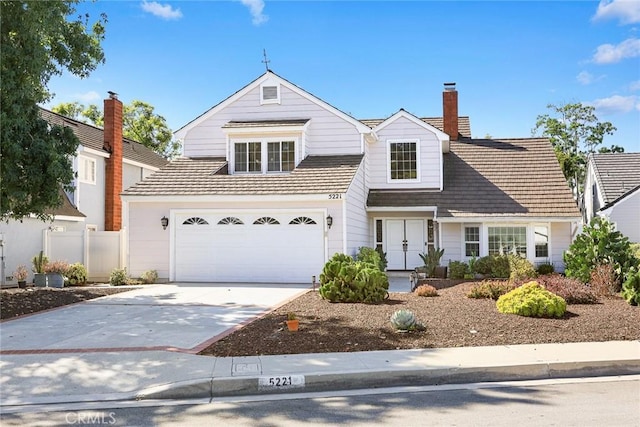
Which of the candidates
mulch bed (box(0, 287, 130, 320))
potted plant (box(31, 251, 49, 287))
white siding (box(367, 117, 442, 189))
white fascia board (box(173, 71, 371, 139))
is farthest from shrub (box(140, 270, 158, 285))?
white siding (box(367, 117, 442, 189))

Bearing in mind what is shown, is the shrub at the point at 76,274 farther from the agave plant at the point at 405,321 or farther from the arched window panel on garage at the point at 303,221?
the agave plant at the point at 405,321

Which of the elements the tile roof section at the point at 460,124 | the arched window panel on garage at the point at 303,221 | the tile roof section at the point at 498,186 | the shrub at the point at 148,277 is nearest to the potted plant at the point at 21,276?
the shrub at the point at 148,277

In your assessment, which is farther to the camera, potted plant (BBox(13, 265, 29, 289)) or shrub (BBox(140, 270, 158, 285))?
shrub (BBox(140, 270, 158, 285))

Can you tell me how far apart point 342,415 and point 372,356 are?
2166mm

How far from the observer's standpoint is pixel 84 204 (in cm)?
2366

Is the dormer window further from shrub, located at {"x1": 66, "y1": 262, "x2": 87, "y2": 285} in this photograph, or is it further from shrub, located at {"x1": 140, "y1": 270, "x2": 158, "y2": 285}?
shrub, located at {"x1": 66, "y1": 262, "x2": 87, "y2": 285}

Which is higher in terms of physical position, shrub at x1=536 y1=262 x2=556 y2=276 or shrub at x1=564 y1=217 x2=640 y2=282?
shrub at x1=564 y1=217 x2=640 y2=282

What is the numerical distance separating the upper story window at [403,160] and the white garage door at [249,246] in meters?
5.57

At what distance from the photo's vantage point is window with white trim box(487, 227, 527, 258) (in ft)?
65.1

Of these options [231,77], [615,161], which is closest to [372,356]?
[231,77]

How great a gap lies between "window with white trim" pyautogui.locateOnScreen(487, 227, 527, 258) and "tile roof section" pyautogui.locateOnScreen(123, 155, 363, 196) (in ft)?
18.9

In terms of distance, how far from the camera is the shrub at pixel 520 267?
691 inches

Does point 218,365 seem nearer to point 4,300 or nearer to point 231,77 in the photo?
point 4,300

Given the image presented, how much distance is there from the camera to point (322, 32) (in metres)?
16.3
